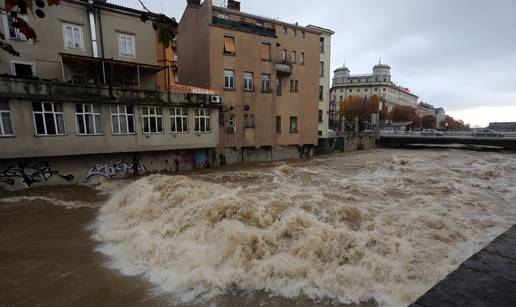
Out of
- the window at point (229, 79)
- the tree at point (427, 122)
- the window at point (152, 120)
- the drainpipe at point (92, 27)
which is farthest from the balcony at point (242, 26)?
the tree at point (427, 122)

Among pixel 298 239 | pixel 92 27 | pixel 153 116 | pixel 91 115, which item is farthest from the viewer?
pixel 153 116

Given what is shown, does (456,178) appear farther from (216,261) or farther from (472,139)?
(472,139)

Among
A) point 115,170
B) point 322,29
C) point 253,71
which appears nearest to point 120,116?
point 115,170

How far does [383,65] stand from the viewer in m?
105

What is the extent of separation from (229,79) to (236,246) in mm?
20347

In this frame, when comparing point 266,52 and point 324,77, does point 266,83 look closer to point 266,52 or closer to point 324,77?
point 266,52

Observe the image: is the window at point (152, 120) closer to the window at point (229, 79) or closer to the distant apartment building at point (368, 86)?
the window at point (229, 79)

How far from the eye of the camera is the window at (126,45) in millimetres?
21016

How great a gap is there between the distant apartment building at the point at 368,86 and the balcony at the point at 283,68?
250ft

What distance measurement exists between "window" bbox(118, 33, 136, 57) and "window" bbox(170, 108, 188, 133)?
5.98 metres

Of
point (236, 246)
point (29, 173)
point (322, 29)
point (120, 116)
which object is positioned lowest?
point (236, 246)

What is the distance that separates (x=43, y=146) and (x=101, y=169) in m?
3.53

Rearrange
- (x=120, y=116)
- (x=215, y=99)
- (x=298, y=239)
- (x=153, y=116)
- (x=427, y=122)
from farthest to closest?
(x=427, y=122) → (x=215, y=99) → (x=153, y=116) → (x=120, y=116) → (x=298, y=239)

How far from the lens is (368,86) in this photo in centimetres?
10100
